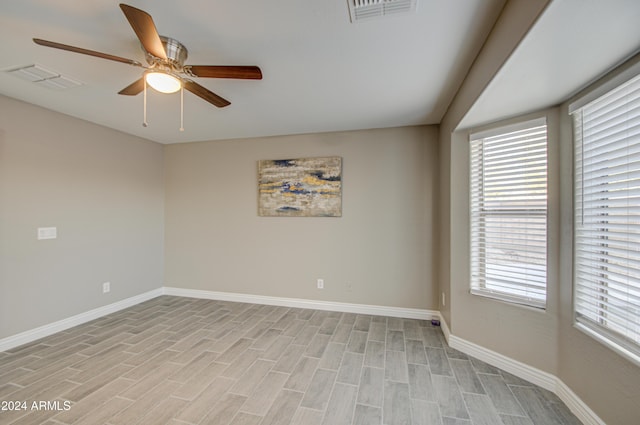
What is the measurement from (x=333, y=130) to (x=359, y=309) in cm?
248

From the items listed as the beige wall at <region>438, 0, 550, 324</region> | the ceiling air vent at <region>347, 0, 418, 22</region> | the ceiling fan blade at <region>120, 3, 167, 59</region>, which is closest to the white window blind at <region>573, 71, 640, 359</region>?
the beige wall at <region>438, 0, 550, 324</region>

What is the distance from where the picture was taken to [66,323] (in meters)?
2.99

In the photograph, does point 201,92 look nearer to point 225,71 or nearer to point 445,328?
point 225,71

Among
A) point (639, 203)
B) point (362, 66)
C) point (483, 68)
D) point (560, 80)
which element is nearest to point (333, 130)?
point (362, 66)

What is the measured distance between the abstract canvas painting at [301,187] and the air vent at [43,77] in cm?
213

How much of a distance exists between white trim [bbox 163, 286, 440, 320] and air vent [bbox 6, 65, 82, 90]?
3050mm

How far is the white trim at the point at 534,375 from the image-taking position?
1.69 meters

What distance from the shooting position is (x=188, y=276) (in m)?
4.19

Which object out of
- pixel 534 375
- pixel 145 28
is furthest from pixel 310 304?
pixel 145 28

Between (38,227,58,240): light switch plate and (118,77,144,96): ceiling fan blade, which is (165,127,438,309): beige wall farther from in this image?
(118,77,144,96): ceiling fan blade

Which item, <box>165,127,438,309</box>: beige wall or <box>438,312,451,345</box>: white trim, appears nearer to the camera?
<box>438,312,451,345</box>: white trim

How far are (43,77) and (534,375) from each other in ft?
15.5

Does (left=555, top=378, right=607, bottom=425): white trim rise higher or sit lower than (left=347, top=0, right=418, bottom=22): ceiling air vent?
lower

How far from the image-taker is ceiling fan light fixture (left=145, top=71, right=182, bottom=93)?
164cm
